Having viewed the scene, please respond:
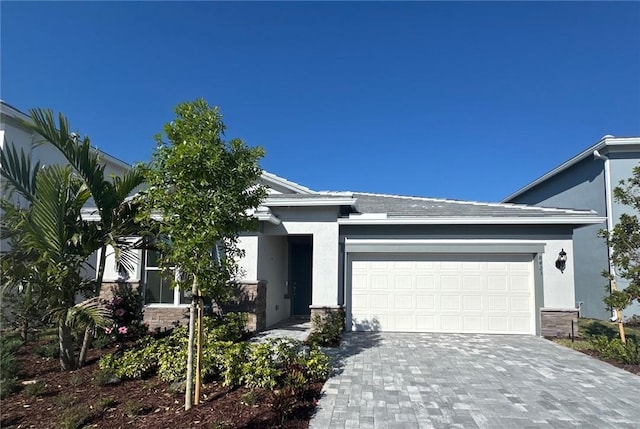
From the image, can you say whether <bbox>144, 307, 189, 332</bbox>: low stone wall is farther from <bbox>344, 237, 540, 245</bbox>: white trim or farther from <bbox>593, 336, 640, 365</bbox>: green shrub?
<bbox>593, 336, 640, 365</bbox>: green shrub

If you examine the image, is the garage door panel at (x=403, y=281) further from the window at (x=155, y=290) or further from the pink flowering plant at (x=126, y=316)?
the pink flowering plant at (x=126, y=316)

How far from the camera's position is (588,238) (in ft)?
48.1

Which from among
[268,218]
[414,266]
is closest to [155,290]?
[268,218]

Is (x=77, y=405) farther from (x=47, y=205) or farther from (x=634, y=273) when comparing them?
(x=634, y=273)

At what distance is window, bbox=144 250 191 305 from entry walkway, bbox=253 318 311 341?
8.39ft

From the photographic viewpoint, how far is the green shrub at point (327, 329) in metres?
8.62

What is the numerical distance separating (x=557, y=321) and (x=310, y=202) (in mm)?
7640

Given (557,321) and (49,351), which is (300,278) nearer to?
(49,351)

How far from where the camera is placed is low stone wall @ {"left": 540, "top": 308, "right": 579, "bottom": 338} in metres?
9.95

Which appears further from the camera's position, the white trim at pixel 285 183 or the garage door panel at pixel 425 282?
the white trim at pixel 285 183

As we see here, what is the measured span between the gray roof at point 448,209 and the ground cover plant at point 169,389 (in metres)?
6.22

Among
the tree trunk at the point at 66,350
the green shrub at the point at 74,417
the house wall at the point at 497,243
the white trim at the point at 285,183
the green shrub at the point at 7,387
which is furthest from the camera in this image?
the white trim at the point at 285,183

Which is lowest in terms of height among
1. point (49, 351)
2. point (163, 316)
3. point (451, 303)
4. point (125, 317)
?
point (49, 351)

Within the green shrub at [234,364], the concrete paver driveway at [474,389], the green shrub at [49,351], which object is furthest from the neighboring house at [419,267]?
the green shrub at [234,364]
